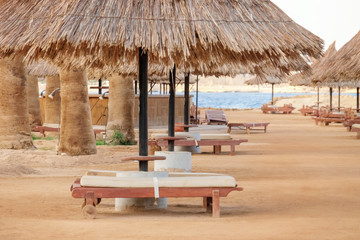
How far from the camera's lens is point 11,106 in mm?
17375

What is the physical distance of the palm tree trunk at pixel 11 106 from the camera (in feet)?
56.9

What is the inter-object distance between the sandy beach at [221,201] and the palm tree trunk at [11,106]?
0.78 meters

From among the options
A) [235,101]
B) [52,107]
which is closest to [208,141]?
[52,107]

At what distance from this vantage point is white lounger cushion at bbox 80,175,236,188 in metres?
8.70

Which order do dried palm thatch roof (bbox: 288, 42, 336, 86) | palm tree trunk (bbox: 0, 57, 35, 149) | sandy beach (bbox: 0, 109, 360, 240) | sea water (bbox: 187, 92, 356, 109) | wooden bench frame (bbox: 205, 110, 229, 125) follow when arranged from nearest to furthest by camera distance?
sandy beach (bbox: 0, 109, 360, 240)
palm tree trunk (bbox: 0, 57, 35, 149)
dried palm thatch roof (bbox: 288, 42, 336, 86)
wooden bench frame (bbox: 205, 110, 229, 125)
sea water (bbox: 187, 92, 356, 109)

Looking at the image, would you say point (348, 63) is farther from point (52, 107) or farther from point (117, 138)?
point (52, 107)

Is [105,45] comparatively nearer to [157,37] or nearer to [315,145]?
[157,37]

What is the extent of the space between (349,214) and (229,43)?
2507mm

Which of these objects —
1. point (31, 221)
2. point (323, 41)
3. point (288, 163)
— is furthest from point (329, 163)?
point (31, 221)

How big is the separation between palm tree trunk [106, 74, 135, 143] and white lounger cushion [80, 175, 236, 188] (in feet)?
39.6

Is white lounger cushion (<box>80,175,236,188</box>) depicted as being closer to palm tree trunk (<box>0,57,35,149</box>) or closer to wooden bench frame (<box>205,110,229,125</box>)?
palm tree trunk (<box>0,57,35,149</box>)

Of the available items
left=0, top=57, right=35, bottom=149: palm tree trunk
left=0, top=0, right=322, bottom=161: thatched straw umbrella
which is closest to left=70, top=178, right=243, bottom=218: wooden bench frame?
left=0, top=0, right=322, bottom=161: thatched straw umbrella

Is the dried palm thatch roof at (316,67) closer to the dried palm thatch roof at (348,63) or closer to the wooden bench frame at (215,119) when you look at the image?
the wooden bench frame at (215,119)

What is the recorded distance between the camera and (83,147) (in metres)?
17.0
